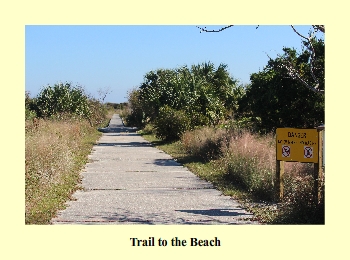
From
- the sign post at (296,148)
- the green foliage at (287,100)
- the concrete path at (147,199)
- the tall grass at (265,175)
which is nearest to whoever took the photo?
the tall grass at (265,175)

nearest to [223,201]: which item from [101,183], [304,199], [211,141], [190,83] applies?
[304,199]

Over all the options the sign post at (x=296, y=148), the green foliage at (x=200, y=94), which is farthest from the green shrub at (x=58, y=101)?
the sign post at (x=296, y=148)

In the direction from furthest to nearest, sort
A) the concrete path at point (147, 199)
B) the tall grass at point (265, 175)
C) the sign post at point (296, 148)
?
1. the sign post at point (296, 148)
2. the concrete path at point (147, 199)
3. the tall grass at point (265, 175)

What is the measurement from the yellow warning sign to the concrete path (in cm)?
133

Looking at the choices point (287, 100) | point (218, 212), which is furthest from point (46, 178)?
point (287, 100)

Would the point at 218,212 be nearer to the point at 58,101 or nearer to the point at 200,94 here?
the point at 200,94

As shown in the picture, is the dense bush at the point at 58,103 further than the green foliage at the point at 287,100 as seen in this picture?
Yes

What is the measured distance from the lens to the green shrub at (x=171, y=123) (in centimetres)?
2698

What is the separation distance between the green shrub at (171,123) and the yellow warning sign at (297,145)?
16.7m

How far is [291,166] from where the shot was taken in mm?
11352

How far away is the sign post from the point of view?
368 inches

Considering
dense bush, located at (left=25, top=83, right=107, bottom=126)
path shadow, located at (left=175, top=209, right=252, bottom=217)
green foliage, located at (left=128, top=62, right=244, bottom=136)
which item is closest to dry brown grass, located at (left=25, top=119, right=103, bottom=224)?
path shadow, located at (left=175, top=209, right=252, bottom=217)

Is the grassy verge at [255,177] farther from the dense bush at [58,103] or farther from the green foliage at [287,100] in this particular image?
the dense bush at [58,103]

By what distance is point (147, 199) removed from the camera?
34.8 feet
